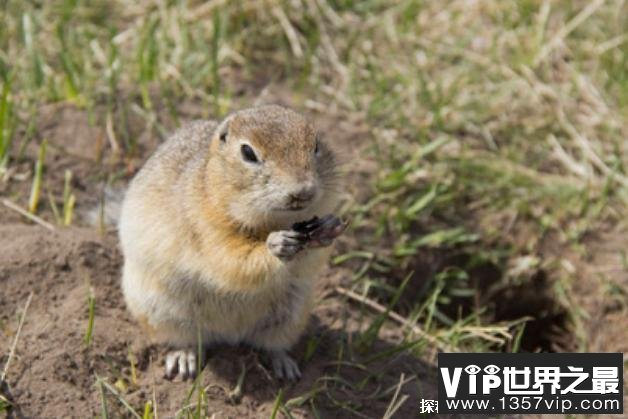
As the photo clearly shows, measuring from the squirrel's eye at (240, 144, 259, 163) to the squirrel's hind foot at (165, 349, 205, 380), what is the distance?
0.97m

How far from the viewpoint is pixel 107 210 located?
4.91 metres

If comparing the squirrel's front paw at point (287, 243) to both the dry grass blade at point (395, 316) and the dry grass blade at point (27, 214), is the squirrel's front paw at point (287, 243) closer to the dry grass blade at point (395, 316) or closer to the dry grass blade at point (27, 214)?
the dry grass blade at point (395, 316)

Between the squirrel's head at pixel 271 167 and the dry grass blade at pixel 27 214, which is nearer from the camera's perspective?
the squirrel's head at pixel 271 167

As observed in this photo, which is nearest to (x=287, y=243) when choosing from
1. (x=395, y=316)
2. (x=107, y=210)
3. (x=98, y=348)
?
(x=98, y=348)

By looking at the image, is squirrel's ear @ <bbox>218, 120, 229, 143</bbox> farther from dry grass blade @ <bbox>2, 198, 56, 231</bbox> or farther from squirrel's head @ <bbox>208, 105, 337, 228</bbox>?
dry grass blade @ <bbox>2, 198, 56, 231</bbox>

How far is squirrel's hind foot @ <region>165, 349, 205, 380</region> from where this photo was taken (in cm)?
413

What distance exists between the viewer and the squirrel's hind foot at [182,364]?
413 cm

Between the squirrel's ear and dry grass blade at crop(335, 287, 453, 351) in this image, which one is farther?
dry grass blade at crop(335, 287, 453, 351)

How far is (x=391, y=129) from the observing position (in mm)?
6031

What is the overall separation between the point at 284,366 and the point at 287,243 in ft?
2.87

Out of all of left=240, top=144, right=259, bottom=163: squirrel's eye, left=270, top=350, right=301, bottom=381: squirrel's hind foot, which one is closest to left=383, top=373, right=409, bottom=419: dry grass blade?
left=270, top=350, right=301, bottom=381: squirrel's hind foot

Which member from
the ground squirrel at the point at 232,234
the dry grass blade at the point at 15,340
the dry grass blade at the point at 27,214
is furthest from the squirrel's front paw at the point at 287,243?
the dry grass blade at the point at 27,214

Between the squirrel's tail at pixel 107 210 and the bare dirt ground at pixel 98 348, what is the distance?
0.18ft

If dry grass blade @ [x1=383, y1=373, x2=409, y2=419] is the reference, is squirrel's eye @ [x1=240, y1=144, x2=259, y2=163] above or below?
above
